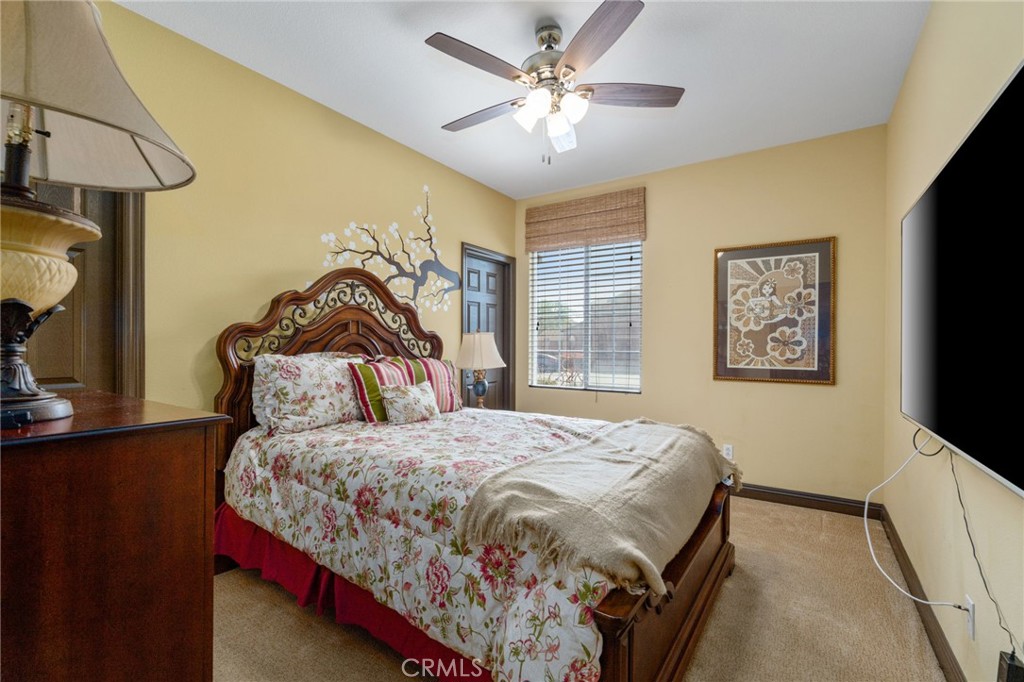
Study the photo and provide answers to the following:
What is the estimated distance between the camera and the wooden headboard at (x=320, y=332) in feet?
8.11

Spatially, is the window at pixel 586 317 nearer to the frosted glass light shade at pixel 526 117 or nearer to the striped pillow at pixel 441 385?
the striped pillow at pixel 441 385

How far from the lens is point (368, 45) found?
241cm

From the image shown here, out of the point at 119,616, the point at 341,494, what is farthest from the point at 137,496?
the point at 341,494

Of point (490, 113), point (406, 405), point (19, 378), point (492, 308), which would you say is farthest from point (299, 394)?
point (492, 308)

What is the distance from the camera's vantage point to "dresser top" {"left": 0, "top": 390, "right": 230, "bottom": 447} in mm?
731

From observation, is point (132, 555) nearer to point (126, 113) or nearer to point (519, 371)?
point (126, 113)

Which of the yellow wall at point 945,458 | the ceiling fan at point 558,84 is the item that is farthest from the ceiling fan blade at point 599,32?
the yellow wall at point 945,458

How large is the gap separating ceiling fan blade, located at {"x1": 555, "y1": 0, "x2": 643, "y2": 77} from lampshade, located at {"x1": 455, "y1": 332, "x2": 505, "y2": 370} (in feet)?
7.09

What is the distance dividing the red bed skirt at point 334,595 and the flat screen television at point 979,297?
5.15 ft

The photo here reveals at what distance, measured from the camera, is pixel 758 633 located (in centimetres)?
191

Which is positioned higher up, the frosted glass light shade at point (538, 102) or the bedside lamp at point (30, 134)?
the frosted glass light shade at point (538, 102)

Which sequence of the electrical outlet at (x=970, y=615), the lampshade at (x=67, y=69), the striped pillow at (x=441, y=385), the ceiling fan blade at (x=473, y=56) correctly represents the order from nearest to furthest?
1. the lampshade at (x=67, y=69)
2. the electrical outlet at (x=970, y=615)
3. the ceiling fan blade at (x=473, y=56)
4. the striped pillow at (x=441, y=385)

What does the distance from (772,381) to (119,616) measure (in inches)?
152

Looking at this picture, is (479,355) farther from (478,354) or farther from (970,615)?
(970,615)
